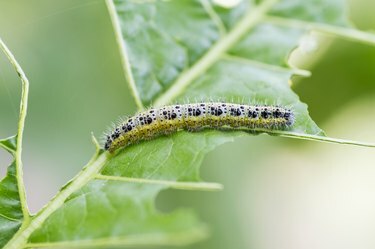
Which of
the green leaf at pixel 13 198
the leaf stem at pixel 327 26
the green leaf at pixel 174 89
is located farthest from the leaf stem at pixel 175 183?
the leaf stem at pixel 327 26

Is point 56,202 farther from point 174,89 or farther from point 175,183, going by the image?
point 174,89

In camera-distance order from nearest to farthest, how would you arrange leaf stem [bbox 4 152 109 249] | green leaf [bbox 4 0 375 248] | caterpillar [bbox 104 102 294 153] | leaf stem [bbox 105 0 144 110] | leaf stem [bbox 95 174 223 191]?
green leaf [bbox 4 0 375 248]
leaf stem [bbox 95 174 223 191]
leaf stem [bbox 4 152 109 249]
caterpillar [bbox 104 102 294 153]
leaf stem [bbox 105 0 144 110]

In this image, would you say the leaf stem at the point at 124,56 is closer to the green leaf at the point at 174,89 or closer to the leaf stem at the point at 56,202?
the green leaf at the point at 174,89

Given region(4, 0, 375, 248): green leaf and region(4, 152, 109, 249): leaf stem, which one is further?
region(4, 152, 109, 249): leaf stem

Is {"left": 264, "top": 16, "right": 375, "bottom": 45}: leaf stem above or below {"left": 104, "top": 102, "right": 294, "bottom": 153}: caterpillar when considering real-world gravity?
above

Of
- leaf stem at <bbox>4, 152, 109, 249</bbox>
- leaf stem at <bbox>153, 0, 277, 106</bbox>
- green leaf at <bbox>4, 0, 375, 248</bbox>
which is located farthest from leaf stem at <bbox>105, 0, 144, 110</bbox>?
leaf stem at <bbox>4, 152, 109, 249</bbox>

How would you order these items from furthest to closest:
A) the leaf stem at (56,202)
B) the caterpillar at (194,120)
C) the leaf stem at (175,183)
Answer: the caterpillar at (194,120) < the leaf stem at (56,202) < the leaf stem at (175,183)

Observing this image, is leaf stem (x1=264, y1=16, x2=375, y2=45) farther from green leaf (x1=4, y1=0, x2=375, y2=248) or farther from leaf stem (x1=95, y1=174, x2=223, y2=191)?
leaf stem (x1=95, y1=174, x2=223, y2=191)

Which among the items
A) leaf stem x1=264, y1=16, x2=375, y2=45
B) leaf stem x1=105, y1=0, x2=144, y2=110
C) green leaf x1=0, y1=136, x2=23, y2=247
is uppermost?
leaf stem x1=264, y1=16, x2=375, y2=45
